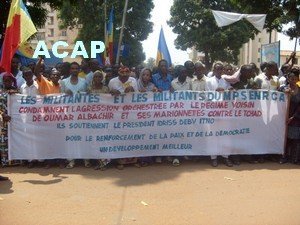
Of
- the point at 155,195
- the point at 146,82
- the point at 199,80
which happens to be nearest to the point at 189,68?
the point at 199,80

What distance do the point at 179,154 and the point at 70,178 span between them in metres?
1.87

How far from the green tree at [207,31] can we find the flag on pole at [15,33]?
2944 cm

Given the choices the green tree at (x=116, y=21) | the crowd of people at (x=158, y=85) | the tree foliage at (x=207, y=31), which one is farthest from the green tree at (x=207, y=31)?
the crowd of people at (x=158, y=85)

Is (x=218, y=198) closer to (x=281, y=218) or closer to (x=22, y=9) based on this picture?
(x=281, y=218)

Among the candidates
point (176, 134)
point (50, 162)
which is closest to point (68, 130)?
point (50, 162)

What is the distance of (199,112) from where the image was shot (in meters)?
7.18

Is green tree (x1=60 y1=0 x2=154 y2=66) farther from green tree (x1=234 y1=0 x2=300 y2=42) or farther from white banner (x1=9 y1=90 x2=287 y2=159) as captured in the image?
white banner (x1=9 y1=90 x2=287 y2=159)

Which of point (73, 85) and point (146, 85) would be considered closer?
point (73, 85)

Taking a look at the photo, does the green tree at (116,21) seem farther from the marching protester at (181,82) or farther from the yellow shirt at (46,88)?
the marching protester at (181,82)

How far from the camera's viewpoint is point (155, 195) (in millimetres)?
5410

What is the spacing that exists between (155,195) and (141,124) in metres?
1.92

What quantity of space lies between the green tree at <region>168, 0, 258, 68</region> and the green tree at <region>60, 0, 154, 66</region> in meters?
2.84

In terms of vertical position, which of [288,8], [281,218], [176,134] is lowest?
[281,218]

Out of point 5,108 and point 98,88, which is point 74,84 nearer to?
point 98,88
